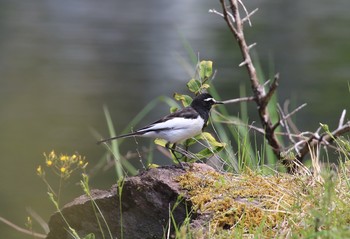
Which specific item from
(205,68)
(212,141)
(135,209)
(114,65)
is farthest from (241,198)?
(114,65)

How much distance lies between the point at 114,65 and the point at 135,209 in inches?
620

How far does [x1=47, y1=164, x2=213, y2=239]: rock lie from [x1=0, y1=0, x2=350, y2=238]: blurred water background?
222 inches

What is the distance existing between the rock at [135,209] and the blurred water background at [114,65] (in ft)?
18.5

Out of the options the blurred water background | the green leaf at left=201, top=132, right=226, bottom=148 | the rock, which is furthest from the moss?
the blurred water background

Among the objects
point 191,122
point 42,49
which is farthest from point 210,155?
point 42,49

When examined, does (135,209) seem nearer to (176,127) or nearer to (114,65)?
(176,127)

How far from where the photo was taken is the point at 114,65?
19344mm

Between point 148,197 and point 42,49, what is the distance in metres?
18.0

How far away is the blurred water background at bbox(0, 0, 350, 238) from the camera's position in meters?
13.8

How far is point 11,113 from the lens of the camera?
53.2ft

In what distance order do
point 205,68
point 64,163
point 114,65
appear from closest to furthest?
point 64,163
point 205,68
point 114,65

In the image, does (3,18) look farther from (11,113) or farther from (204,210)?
(204,210)

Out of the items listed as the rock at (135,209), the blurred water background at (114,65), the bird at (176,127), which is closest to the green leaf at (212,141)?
the bird at (176,127)

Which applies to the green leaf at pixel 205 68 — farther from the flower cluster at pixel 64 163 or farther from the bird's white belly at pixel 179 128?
the flower cluster at pixel 64 163
